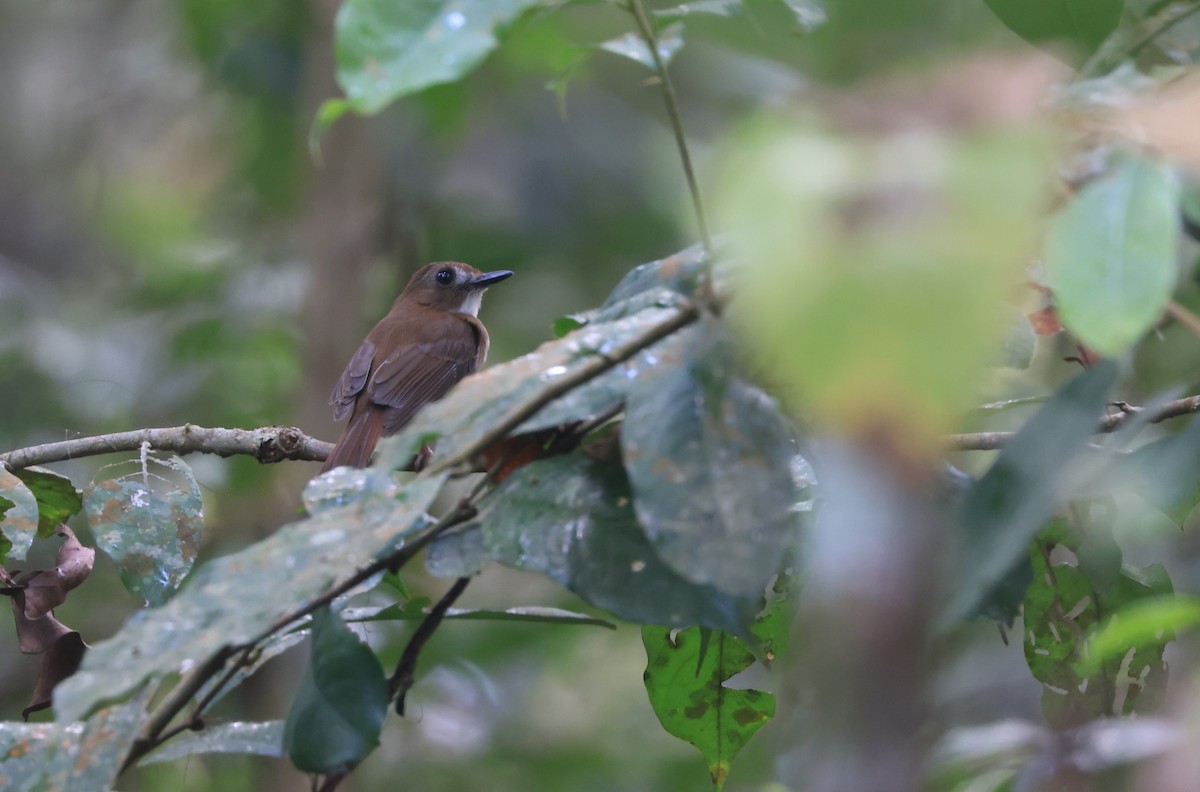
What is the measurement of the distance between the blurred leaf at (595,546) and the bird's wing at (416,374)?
295cm

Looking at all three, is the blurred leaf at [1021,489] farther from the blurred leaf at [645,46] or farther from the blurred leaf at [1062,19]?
the blurred leaf at [645,46]

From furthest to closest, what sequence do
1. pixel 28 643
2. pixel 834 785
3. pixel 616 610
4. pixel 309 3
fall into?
pixel 309 3 < pixel 28 643 < pixel 616 610 < pixel 834 785

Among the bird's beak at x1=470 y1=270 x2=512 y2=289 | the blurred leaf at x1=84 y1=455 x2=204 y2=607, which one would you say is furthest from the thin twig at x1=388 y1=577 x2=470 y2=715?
the bird's beak at x1=470 y1=270 x2=512 y2=289

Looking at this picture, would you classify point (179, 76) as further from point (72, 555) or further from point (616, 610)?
point (616, 610)

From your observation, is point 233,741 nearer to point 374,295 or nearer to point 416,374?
point 416,374

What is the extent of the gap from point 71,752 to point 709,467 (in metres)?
0.83

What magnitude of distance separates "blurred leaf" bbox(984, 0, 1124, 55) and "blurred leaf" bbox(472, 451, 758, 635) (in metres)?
0.68

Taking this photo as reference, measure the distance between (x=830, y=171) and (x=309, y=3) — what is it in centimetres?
556

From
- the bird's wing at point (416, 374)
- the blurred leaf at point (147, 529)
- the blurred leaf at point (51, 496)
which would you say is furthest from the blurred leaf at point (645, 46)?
the bird's wing at point (416, 374)

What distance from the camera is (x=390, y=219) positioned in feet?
19.2

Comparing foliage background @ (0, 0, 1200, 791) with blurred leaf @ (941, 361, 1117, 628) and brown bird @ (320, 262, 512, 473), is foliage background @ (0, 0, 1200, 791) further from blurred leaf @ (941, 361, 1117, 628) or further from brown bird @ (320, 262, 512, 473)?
blurred leaf @ (941, 361, 1117, 628)

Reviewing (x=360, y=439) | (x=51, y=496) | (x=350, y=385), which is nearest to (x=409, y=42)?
(x=51, y=496)

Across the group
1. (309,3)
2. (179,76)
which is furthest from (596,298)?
(179,76)

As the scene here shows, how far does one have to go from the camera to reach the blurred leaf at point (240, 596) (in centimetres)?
113
